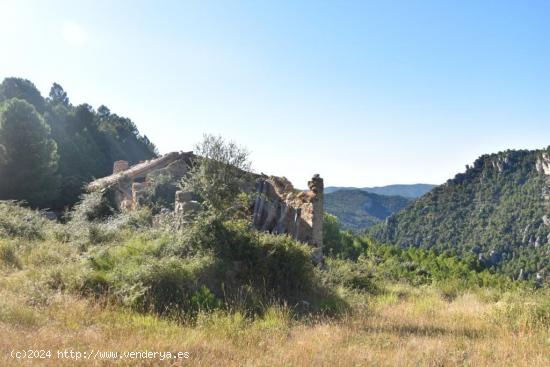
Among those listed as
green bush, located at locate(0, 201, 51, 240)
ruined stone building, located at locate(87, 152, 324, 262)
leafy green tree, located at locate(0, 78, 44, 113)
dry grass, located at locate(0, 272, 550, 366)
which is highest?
leafy green tree, located at locate(0, 78, 44, 113)

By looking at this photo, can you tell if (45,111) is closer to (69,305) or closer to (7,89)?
(7,89)

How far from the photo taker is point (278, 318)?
729 centimetres

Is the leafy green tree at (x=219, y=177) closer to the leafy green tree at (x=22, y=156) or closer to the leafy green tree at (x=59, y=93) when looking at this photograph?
the leafy green tree at (x=22, y=156)

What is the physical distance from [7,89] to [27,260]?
1852 inches

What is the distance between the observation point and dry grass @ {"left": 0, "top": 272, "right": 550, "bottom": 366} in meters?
5.16

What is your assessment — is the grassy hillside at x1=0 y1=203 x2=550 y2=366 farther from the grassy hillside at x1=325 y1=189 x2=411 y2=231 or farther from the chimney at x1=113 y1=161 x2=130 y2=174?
the grassy hillside at x1=325 y1=189 x2=411 y2=231

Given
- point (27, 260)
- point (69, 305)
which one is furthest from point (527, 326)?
point (27, 260)

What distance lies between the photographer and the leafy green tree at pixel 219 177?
11.2 m

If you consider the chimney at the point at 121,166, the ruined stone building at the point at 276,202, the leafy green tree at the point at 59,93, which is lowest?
the ruined stone building at the point at 276,202

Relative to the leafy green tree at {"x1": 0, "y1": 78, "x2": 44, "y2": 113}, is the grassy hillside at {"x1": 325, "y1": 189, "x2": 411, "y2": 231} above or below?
below

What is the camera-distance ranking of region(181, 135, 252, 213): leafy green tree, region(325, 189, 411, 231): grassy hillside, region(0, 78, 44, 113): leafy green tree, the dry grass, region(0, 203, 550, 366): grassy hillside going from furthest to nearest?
1. region(325, 189, 411, 231): grassy hillside
2. region(0, 78, 44, 113): leafy green tree
3. region(181, 135, 252, 213): leafy green tree
4. region(0, 203, 550, 366): grassy hillside
5. the dry grass

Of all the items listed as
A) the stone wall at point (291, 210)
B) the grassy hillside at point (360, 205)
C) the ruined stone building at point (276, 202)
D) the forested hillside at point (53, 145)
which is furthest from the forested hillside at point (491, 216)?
the ruined stone building at point (276, 202)

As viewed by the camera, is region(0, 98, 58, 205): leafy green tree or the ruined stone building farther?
region(0, 98, 58, 205): leafy green tree

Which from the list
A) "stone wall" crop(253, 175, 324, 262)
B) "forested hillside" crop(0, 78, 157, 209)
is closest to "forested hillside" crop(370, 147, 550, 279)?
"forested hillside" crop(0, 78, 157, 209)
